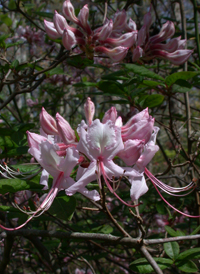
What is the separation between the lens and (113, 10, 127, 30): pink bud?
80.2 inches

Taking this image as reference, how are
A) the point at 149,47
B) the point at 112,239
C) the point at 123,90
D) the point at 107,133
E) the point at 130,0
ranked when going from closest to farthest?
the point at 107,133
the point at 112,239
the point at 123,90
the point at 149,47
the point at 130,0

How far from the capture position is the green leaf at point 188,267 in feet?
4.11

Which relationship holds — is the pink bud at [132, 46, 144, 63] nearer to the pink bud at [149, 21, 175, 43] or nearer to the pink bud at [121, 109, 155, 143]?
the pink bud at [149, 21, 175, 43]

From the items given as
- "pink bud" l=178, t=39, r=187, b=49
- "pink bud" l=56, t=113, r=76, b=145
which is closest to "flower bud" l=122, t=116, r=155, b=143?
"pink bud" l=56, t=113, r=76, b=145

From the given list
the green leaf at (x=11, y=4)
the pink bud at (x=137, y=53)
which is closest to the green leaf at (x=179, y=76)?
the pink bud at (x=137, y=53)

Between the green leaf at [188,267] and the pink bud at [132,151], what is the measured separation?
625 mm

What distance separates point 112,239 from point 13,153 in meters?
0.65

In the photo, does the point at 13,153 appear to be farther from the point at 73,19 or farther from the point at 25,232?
the point at 73,19

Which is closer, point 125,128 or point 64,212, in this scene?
point 64,212

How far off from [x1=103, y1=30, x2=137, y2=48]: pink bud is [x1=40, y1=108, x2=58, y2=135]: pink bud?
1018 mm

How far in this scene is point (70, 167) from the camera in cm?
103

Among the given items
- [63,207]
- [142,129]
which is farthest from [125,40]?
[63,207]

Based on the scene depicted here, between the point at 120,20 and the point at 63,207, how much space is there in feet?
5.11

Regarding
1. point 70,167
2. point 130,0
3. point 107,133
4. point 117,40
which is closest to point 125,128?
point 107,133
